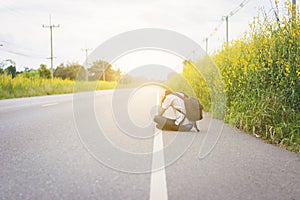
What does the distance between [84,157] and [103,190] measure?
60.3 inches

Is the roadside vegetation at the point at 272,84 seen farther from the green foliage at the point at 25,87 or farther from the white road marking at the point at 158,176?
the green foliage at the point at 25,87

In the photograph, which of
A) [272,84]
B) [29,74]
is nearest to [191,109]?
[272,84]

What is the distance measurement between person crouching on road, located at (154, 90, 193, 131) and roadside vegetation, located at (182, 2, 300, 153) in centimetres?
132

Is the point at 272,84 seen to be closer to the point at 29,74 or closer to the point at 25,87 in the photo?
the point at 25,87

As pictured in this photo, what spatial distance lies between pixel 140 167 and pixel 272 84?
3881mm

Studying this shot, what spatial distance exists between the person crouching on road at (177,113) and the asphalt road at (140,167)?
0.32 m

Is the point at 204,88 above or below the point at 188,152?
above

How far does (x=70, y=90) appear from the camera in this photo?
116 feet

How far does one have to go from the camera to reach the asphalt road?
3451 millimetres

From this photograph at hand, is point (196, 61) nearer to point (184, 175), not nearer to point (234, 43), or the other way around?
point (234, 43)

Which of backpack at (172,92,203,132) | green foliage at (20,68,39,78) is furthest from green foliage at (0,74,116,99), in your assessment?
backpack at (172,92,203,132)

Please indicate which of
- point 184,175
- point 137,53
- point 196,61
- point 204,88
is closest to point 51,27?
point 196,61

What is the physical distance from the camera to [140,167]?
4.43m

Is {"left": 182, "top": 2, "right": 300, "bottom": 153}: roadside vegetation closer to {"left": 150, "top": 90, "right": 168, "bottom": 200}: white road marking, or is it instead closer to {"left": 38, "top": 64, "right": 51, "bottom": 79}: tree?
{"left": 150, "top": 90, "right": 168, "bottom": 200}: white road marking
